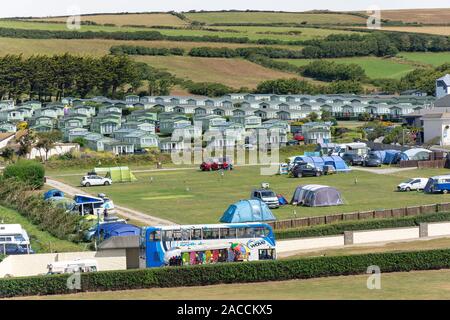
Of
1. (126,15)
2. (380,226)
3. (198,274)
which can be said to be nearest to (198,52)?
(126,15)

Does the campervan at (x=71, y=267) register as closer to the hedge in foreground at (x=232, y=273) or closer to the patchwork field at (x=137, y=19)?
the hedge in foreground at (x=232, y=273)

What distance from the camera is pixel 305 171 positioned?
211ft

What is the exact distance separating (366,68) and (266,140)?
70397 mm

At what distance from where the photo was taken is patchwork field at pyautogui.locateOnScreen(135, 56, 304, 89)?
14400 centimetres

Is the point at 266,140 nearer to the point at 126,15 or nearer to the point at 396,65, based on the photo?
the point at 396,65

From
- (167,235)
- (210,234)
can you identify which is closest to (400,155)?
(210,234)

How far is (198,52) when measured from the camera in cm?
15525

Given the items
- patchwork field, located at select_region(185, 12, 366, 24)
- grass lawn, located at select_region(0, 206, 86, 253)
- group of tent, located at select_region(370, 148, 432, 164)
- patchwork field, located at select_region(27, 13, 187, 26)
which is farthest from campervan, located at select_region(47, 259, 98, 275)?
patchwork field, located at select_region(185, 12, 366, 24)

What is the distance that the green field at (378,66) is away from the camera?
147125 millimetres

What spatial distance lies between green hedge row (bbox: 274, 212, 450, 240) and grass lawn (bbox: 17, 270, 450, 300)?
272 inches

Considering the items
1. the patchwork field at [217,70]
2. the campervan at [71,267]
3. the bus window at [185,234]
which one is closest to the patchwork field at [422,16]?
the patchwork field at [217,70]

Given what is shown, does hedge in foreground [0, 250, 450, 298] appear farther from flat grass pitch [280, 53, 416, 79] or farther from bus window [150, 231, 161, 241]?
flat grass pitch [280, 53, 416, 79]

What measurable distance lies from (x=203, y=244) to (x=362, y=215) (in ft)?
35.3

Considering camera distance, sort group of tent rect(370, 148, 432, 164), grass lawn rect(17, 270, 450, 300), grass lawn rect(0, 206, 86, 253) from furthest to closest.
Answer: group of tent rect(370, 148, 432, 164) → grass lawn rect(0, 206, 86, 253) → grass lawn rect(17, 270, 450, 300)
